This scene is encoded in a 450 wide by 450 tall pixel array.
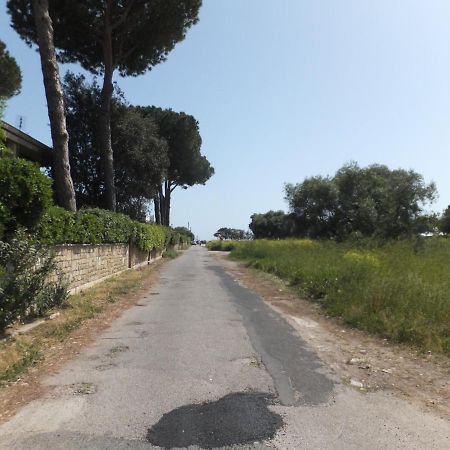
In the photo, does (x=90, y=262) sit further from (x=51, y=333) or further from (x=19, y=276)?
(x=19, y=276)

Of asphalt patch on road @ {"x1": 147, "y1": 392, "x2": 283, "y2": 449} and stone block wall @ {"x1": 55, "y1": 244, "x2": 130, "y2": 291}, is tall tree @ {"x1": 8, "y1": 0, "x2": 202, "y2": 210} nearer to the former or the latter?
stone block wall @ {"x1": 55, "y1": 244, "x2": 130, "y2": 291}

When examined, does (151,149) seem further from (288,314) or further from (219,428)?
(219,428)

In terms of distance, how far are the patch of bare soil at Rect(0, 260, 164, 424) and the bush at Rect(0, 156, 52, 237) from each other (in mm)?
2189

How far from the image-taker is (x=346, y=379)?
599cm

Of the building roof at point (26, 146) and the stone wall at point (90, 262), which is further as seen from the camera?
the building roof at point (26, 146)

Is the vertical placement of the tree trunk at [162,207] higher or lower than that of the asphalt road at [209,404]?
higher

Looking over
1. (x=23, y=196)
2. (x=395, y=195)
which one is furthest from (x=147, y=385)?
(x=395, y=195)

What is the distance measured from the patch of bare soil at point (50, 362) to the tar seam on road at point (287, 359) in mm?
2661

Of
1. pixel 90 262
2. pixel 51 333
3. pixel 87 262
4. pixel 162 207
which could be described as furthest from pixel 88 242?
pixel 162 207

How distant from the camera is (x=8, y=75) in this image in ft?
70.4

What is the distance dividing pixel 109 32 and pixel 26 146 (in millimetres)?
6473

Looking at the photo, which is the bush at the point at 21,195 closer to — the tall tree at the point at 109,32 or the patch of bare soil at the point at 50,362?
the patch of bare soil at the point at 50,362

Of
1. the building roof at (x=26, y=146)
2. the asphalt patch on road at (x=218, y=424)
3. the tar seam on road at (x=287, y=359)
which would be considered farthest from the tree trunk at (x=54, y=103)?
the asphalt patch on road at (x=218, y=424)

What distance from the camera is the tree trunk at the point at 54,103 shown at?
16219mm
